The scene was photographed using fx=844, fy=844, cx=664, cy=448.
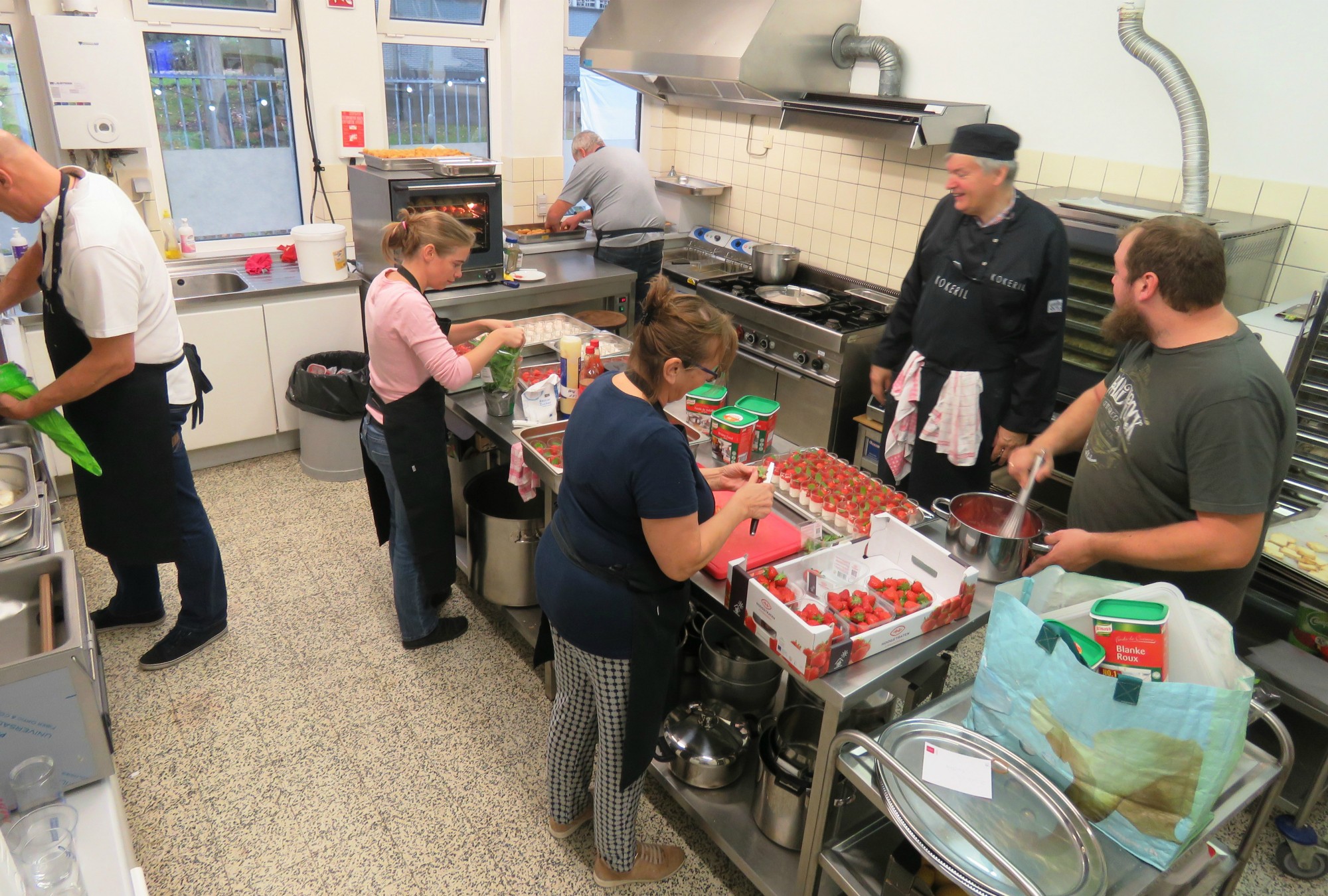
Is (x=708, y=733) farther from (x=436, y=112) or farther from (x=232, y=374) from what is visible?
(x=436, y=112)

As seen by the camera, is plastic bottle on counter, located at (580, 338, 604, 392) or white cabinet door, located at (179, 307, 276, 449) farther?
white cabinet door, located at (179, 307, 276, 449)

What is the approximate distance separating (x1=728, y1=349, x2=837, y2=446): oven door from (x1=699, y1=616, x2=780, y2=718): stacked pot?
1.69m

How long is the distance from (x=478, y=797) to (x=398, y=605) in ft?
2.63

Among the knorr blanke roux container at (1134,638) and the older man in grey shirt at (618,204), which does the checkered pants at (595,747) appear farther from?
the older man in grey shirt at (618,204)

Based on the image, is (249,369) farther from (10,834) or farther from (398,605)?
(10,834)

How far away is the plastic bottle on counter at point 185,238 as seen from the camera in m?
4.25

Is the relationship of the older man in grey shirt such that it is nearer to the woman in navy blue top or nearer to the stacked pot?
the stacked pot

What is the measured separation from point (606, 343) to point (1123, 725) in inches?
92.7

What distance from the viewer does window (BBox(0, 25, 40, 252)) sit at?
3.65m

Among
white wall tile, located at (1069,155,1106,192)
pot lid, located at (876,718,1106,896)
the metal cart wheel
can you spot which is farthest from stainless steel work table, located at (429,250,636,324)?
the metal cart wheel

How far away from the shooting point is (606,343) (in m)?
3.31

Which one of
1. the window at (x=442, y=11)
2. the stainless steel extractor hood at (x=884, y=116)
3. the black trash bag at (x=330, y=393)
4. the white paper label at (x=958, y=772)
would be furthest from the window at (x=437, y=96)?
the white paper label at (x=958, y=772)

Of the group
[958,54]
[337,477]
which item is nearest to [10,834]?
[337,477]

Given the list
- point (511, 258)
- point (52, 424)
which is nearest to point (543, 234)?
point (511, 258)
